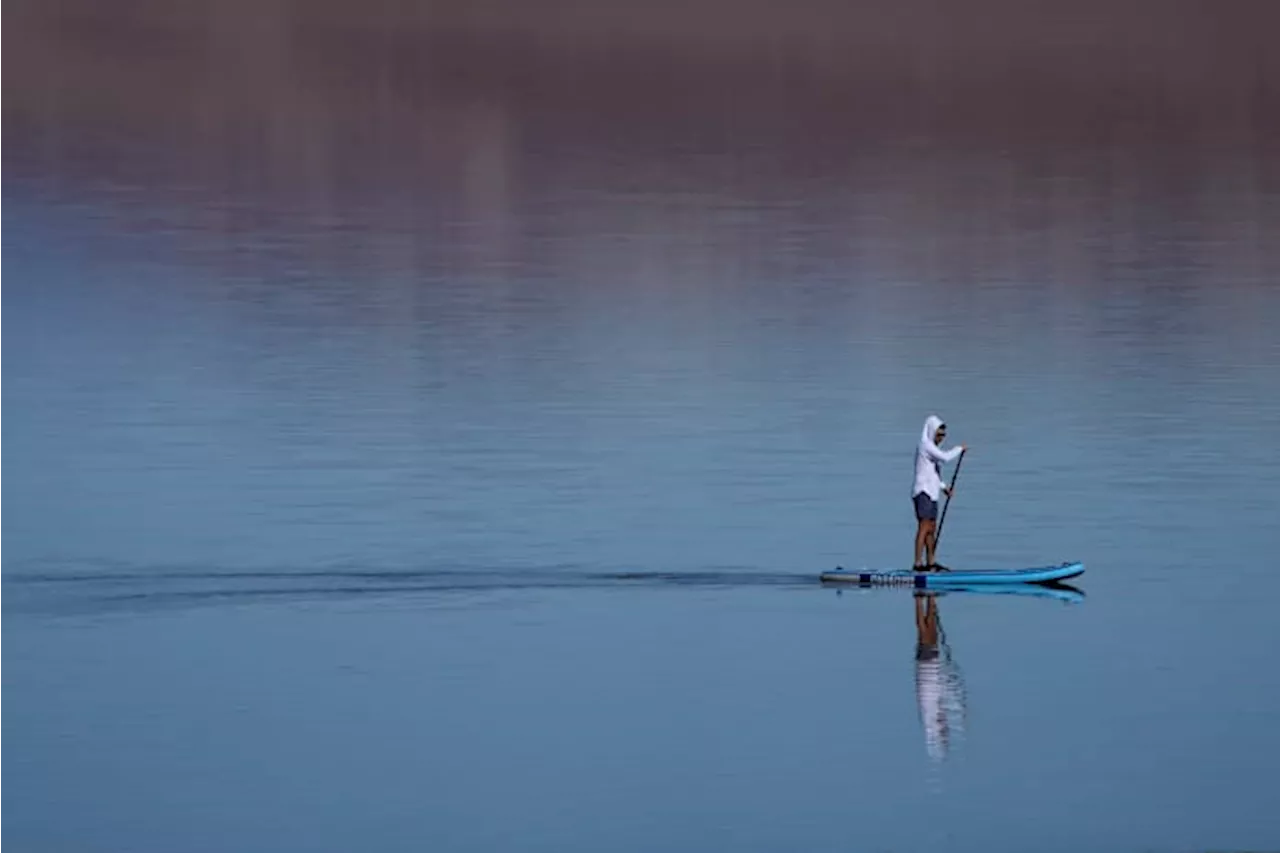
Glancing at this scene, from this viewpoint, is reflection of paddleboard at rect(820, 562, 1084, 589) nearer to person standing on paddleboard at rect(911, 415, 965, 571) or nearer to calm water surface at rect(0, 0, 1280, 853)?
calm water surface at rect(0, 0, 1280, 853)

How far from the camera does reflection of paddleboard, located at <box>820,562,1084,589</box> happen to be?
28.8m

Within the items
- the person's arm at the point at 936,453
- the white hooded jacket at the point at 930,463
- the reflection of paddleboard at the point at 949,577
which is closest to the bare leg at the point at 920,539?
the white hooded jacket at the point at 930,463

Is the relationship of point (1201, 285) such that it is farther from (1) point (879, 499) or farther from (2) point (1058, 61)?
(2) point (1058, 61)

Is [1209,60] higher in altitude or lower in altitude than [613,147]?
higher

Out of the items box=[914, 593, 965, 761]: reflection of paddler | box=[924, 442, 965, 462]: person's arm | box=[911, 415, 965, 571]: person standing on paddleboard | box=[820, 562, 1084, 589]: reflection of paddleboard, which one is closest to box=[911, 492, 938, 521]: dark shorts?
box=[911, 415, 965, 571]: person standing on paddleboard

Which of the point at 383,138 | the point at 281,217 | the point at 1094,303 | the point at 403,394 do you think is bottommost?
the point at 403,394

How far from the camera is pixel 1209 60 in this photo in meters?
93.6

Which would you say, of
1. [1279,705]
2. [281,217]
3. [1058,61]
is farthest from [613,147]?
[1279,705]

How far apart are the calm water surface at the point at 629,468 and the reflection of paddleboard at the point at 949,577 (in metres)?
0.19

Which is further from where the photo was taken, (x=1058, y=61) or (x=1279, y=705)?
(x=1058, y=61)

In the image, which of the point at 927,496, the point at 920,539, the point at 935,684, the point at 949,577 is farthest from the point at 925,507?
the point at 935,684

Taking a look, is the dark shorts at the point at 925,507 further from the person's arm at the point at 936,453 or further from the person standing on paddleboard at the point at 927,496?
the person's arm at the point at 936,453

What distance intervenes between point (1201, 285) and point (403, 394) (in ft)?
56.9

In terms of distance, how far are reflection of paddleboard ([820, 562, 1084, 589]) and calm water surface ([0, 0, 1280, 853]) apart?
188 mm
